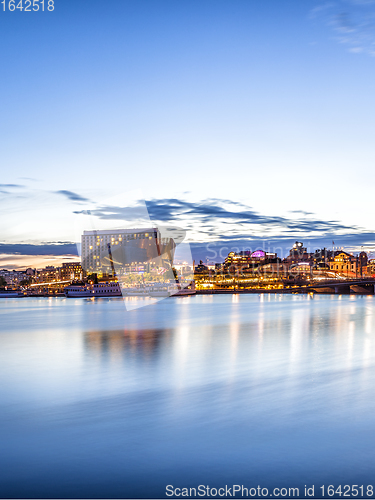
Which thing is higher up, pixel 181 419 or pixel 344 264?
pixel 181 419

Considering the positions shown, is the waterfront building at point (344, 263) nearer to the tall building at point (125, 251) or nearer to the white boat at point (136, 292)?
the tall building at point (125, 251)

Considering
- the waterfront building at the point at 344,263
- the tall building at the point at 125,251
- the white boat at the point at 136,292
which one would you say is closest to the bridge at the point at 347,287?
the white boat at the point at 136,292

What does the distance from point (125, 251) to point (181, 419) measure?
132 meters

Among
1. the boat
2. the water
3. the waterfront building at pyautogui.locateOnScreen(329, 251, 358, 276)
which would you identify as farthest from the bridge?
the water

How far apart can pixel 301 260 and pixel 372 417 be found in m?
187

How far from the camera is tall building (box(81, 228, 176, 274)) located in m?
135

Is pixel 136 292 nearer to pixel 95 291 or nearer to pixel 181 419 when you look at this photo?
pixel 95 291

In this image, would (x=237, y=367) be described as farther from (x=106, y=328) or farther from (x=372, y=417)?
(x=106, y=328)

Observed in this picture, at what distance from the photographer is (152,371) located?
14945 millimetres

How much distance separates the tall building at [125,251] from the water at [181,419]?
114 metres

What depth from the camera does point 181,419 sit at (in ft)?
31.2

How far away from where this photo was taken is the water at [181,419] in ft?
21.7

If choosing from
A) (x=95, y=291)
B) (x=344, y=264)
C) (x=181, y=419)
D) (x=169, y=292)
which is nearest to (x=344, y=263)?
(x=344, y=264)

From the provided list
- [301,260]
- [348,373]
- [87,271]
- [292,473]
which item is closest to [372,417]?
[292,473]
